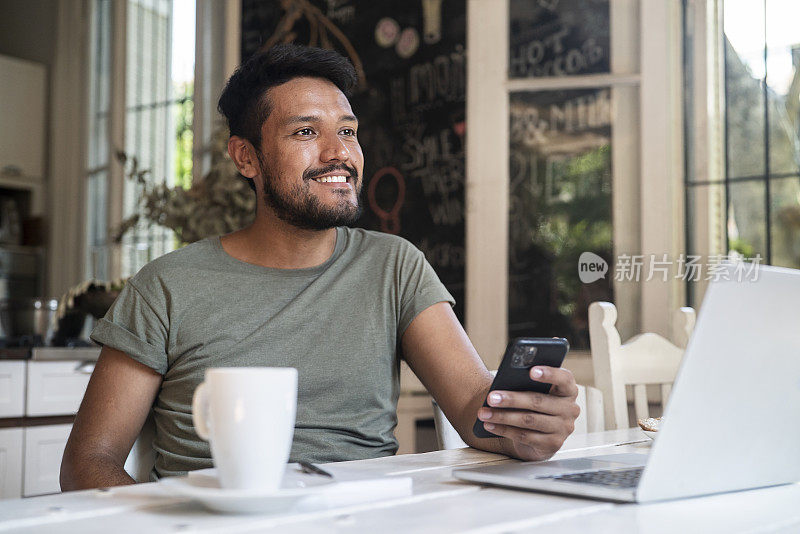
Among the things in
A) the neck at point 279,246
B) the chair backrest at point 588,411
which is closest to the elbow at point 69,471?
the neck at point 279,246

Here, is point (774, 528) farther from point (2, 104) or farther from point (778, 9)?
point (2, 104)

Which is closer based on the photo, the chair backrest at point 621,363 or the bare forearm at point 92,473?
the bare forearm at point 92,473

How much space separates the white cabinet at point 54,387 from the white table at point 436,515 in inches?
72.1

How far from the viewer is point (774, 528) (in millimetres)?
652

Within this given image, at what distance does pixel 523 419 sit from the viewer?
944mm

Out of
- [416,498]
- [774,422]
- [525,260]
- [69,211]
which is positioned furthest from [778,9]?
A: [69,211]

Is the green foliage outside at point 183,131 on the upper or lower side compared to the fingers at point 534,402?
upper

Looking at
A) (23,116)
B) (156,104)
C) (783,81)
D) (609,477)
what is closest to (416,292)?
(609,477)

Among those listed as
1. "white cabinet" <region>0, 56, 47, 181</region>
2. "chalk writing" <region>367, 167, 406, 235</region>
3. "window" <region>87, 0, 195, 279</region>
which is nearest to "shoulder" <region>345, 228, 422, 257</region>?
"chalk writing" <region>367, 167, 406, 235</region>

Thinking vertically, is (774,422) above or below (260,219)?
below

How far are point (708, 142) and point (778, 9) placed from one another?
0.45m

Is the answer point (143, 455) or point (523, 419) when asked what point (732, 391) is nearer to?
point (523, 419)

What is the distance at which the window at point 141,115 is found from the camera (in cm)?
440

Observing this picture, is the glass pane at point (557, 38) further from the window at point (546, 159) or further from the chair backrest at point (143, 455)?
the chair backrest at point (143, 455)
